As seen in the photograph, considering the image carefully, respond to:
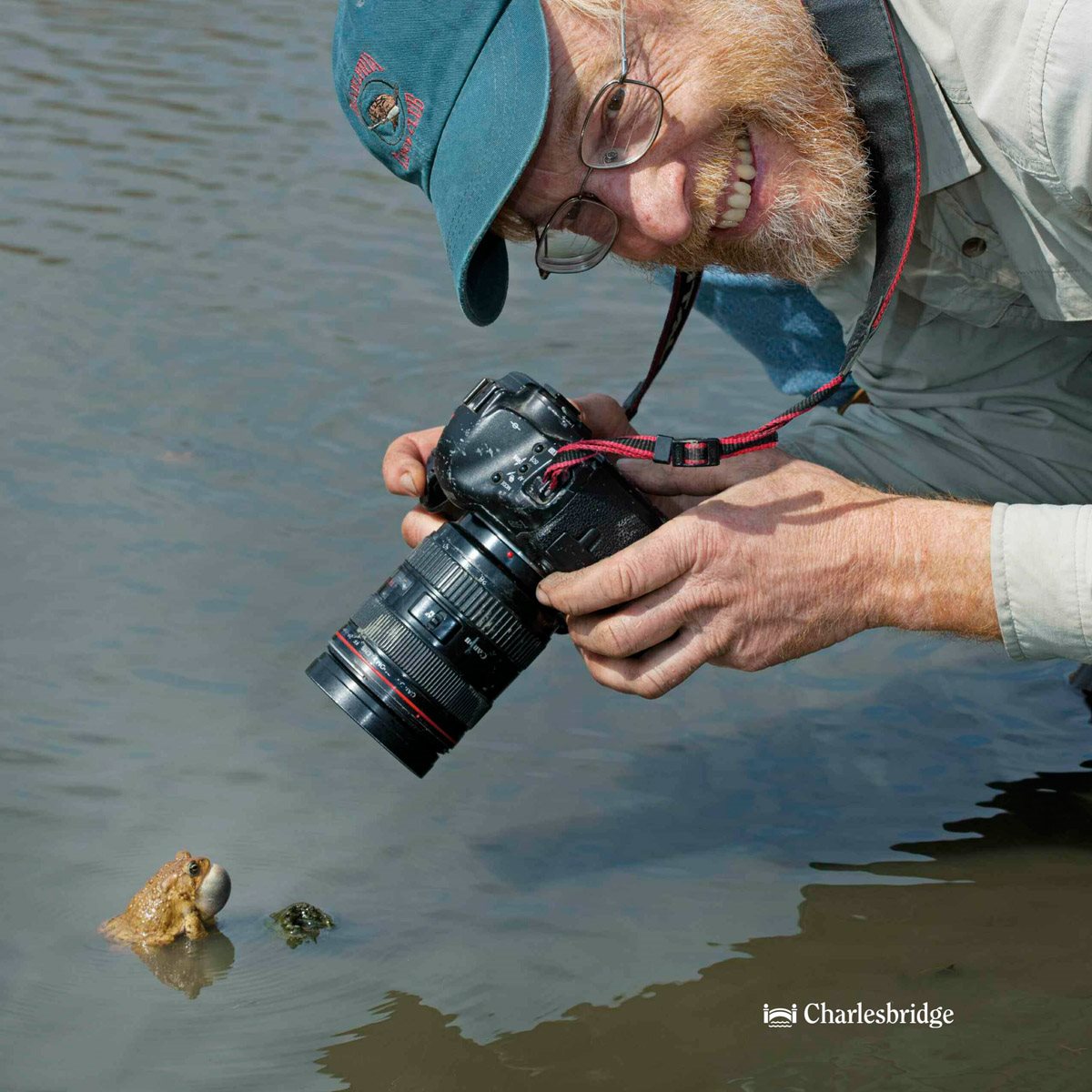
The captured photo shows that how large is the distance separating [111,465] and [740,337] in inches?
55.6

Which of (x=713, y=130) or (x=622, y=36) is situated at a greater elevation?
(x=622, y=36)

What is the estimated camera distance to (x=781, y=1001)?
2.15m

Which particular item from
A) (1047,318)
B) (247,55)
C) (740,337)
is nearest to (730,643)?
(1047,318)

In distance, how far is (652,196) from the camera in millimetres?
2195

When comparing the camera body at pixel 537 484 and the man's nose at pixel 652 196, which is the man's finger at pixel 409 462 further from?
the man's nose at pixel 652 196

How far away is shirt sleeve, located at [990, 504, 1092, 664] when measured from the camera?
2.06 metres

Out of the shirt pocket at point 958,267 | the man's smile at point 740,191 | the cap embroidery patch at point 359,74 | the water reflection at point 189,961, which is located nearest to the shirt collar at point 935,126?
the shirt pocket at point 958,267

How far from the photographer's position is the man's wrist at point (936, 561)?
211cm

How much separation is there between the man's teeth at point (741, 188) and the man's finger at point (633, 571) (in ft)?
1.76

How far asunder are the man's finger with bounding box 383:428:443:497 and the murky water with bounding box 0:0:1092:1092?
0.50 m

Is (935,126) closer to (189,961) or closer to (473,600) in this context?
(473,600)

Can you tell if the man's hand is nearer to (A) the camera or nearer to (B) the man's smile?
(A) the camera

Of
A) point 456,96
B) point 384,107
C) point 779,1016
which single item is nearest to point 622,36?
point 456,96

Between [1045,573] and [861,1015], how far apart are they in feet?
2.14
